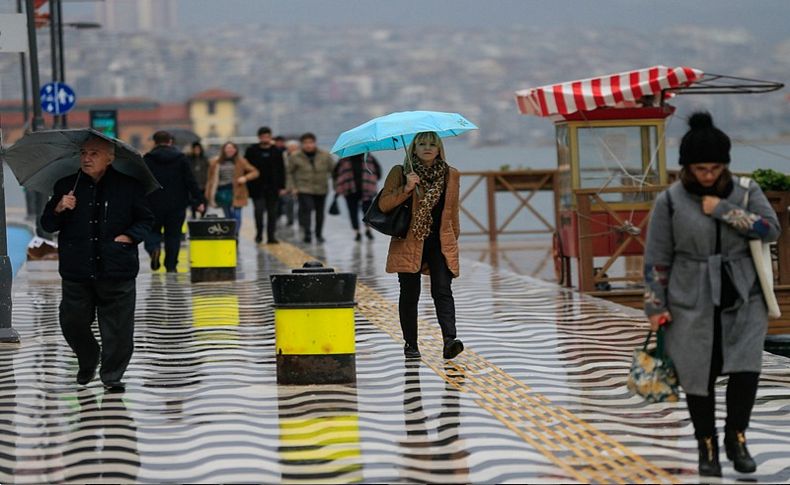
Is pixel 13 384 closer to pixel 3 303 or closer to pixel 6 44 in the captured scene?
pixel 3 303

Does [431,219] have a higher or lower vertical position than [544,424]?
higher

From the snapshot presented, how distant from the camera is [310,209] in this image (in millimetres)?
25844

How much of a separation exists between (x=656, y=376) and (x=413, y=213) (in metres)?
3.70

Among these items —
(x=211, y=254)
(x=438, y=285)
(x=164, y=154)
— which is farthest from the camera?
(x=164, y=154)

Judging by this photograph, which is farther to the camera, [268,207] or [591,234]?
[268,207]

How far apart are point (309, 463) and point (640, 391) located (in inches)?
59.9

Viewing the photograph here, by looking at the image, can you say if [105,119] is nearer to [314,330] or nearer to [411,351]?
[411,351]

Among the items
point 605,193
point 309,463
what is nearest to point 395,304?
point 605,193

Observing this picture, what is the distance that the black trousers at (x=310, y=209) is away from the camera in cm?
2530

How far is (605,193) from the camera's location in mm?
17141

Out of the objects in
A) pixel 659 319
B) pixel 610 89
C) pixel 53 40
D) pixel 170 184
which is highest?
pixel 53 40

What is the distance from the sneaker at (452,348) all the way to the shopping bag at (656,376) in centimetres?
346

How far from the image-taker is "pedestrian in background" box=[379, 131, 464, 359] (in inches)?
416

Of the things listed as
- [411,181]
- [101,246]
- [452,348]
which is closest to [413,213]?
[411,181]
